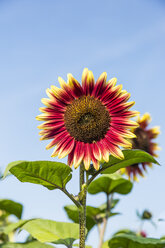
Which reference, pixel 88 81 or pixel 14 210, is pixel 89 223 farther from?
pixel 88 81

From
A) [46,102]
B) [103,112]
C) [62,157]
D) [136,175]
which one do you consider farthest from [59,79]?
[136,175]

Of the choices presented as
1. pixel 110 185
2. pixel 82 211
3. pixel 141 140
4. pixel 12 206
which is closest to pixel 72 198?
pixel 82 211

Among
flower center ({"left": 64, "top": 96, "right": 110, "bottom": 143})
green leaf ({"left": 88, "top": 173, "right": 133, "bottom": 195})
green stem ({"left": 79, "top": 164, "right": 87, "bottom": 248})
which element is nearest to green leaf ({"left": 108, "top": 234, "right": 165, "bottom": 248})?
green leaf ({"left": 88, "top": 173, "right": 133, "bottom": 195})

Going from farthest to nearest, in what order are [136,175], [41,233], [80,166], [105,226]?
[136,175] → [105,226] → [41,233] → [80,166]

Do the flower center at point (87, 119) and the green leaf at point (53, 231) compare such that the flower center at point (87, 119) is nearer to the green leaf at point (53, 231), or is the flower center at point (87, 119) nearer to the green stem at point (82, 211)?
the green stem at point (82, 211)

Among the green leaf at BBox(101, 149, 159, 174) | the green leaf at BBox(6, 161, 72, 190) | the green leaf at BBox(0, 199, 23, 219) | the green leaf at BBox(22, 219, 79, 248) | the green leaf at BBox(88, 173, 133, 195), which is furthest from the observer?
the green leaf at BBox(0, 199, 23, 219)

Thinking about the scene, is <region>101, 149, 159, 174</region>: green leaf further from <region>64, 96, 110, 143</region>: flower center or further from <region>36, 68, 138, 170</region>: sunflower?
<region>64, 96, 110, 143</region>: flower center

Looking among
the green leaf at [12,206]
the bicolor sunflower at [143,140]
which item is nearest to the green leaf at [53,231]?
the green leaf at [12,206]
